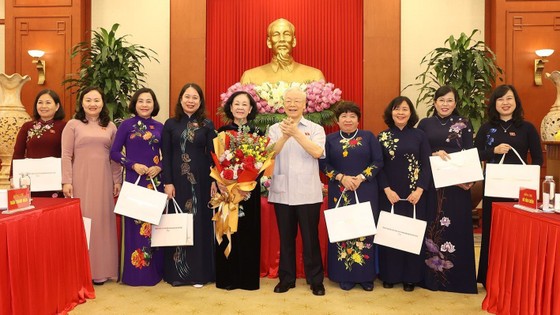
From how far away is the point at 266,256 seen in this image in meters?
3.83

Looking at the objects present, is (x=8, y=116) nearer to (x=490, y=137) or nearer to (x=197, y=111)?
(x=197, y=111)

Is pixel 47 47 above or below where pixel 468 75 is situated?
above

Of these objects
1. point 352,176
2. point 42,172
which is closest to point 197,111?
point 42,172

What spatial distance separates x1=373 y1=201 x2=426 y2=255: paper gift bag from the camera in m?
3.22

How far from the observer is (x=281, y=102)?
4395 millimetres

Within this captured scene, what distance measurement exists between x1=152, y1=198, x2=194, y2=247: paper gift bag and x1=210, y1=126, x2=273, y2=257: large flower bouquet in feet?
0.85

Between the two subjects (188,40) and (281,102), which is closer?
(281,102)

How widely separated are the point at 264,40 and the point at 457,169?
365 centimetres

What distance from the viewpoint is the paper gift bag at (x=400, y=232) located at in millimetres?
3217

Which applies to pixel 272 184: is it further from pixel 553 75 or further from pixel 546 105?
pixel 546 105

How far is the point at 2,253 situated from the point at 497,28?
5698 mm

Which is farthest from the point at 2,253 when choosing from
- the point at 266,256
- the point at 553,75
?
the point at 553,75

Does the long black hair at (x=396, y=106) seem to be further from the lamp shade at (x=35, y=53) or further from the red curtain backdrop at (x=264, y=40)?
the lamp shade at (x=35, y=53)

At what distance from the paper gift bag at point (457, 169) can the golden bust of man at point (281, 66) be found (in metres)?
2.62
